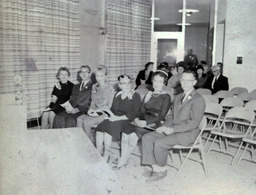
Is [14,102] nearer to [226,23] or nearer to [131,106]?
[131,106]

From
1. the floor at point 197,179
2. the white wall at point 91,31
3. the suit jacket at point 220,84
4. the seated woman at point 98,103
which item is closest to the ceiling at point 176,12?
the white wall at point 91,31

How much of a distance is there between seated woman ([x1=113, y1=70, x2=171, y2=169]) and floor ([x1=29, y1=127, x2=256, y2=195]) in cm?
22

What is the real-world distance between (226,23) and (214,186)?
5393mm

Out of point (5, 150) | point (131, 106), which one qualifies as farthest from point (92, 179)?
point (131, 106)

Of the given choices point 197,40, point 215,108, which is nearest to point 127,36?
point 197,40

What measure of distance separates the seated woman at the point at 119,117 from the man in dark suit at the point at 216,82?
2838 mm

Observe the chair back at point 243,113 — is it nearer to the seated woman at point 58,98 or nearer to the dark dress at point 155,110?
the dark dress at point 155,110

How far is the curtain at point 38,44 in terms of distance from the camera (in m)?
4.79

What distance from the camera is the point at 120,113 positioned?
12.8ft

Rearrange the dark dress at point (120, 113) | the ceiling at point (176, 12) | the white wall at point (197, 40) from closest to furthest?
the dark dress at point (120, 113)
the ceiling at point (176, 12)
the white wall at point (197, 40)

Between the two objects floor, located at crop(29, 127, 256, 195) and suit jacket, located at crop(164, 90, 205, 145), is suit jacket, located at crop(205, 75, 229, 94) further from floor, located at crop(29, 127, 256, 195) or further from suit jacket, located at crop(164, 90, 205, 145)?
suit jacket, located at crop(164, 90, 205, 145)

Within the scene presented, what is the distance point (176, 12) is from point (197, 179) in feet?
18.7

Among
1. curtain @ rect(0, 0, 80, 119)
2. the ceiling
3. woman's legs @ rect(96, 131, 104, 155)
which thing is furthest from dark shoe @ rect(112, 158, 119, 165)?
the ceiling

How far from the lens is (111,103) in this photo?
405cm
